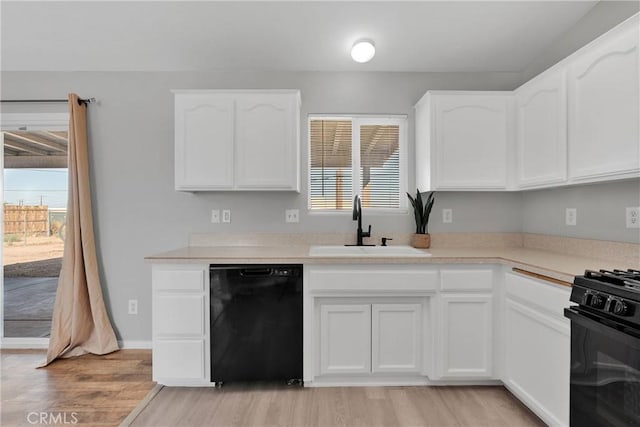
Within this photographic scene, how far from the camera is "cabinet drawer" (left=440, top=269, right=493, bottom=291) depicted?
2.13m

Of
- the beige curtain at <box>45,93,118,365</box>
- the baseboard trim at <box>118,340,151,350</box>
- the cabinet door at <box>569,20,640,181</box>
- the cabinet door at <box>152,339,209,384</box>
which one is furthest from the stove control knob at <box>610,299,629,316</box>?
the beige curtain at <box>45,93,118,365</box>

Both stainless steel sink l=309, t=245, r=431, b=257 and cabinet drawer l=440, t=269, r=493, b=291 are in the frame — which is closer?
cabinet drawer l=440, t=269, r=493, b=291

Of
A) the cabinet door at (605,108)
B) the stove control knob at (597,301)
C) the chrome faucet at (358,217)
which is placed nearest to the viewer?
the stove control knob at (597,301)

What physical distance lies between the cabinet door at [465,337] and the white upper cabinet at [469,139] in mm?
856

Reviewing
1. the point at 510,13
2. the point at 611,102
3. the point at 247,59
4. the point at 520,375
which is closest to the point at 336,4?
the point at 247,59

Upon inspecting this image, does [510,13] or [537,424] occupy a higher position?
[510,13]

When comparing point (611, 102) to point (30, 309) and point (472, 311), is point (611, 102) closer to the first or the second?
point (472, 311)

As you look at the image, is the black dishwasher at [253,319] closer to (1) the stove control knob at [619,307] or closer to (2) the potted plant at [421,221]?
(2) the potted plant at [421,221]

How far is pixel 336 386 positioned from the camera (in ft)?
7.20

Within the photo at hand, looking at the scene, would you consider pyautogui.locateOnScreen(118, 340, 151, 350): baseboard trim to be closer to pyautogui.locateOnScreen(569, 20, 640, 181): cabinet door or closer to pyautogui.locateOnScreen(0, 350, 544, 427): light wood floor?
pyautogui.locateOnScreen(0, 350, 544, 427): light wood floor

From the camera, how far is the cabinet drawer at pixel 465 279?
6.98 ft

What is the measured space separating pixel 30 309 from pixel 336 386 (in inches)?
109

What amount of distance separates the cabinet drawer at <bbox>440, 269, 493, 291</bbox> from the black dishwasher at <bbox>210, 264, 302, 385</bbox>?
93 cm

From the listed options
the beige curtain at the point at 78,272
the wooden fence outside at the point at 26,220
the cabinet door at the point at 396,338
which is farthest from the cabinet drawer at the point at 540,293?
the wooden fence outside at the point at 26,220
